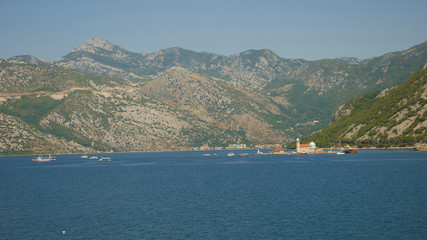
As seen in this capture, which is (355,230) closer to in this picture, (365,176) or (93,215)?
(93,215)

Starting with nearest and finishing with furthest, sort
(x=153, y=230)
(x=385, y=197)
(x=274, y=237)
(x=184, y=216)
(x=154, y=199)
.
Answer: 1. (x=274, y=237)
2. (x=153, y=230)
3. (x=184, y=216)
4. (x=385, y=197)
5. (x=154, y=199)

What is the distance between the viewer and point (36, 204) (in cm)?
10025

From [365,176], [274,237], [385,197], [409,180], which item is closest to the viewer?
[274,237]

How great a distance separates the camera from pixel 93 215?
83.8 m

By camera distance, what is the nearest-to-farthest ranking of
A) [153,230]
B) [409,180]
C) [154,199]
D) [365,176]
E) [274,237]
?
[274,237]
[153,230]
[154,199]
[409,180]
[365,176]

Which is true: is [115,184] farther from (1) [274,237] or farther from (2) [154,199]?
(1) [274,237]

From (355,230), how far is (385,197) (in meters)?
31.9

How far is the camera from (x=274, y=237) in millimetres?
64312

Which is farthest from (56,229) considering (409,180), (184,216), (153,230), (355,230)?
(409,180)

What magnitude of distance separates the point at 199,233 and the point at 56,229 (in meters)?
24.0

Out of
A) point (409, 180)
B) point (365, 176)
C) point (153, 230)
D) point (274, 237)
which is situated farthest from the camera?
point (365, 176)

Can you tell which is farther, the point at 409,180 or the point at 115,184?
the point at 115,184

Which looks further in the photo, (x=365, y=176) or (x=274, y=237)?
(x=365, y=176)

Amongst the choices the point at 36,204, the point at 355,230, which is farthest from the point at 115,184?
the point at 355,230
